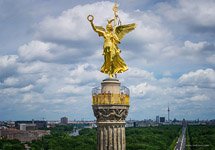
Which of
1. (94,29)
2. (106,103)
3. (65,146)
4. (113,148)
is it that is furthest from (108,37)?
(65,146)

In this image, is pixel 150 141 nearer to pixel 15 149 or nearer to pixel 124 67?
pixel 15 149

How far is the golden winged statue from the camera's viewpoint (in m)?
17.7

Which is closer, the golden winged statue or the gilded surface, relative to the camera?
the gilded surface

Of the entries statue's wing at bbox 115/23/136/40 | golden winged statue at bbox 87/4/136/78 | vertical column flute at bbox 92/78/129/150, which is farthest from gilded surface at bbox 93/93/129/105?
statue's wing at bbox 115/23/136/40

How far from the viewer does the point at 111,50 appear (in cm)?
1769

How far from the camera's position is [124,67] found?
18.0m

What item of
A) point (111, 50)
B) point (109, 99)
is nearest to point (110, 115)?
point (109, 99)

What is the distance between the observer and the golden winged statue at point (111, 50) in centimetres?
1773

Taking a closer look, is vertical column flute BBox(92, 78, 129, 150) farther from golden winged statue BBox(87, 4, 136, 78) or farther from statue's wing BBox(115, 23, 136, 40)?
statue's wing BBox(115, 23, 136, 40)

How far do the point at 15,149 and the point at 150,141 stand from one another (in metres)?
47.3

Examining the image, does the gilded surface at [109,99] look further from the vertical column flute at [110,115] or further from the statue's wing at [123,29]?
the statue's wing at [123,29]

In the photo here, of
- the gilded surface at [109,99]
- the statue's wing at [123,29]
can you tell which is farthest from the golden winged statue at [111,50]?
the gilded surface at [109,99]

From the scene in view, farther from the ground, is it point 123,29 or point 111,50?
point 123,29

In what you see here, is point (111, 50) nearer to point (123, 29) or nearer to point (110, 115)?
point (123, 29)
